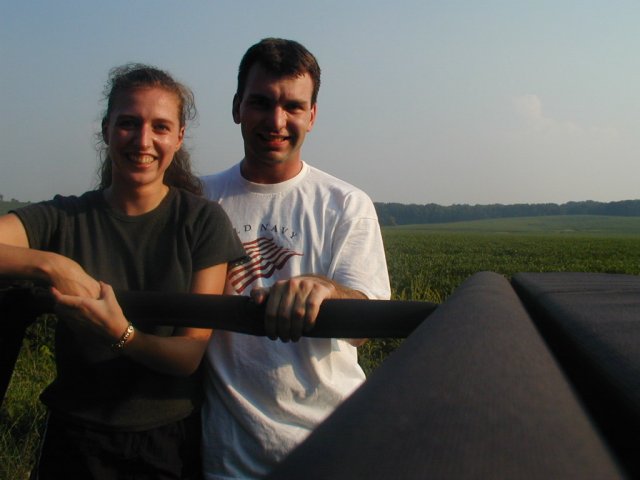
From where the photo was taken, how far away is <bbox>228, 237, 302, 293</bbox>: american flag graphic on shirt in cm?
215

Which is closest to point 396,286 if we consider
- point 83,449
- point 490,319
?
point 83,449

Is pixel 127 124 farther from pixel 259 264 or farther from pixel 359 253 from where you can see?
pixel 359 253

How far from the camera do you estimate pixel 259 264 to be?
Result: 2170 millimetres

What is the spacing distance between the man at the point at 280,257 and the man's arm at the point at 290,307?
40 cm

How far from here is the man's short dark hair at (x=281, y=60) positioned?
2402 millimetres

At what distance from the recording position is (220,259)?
6.52ft

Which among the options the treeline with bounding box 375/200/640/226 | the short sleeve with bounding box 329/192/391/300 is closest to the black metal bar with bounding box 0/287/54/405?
the short sleeve with bounding box 329/192/391/300

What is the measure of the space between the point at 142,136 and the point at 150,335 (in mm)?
635

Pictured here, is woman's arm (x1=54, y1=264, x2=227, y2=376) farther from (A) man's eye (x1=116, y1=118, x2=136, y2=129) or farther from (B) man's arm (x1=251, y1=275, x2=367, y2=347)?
(A) man's eye (x1=116, y1=118, x2=136, y2=129)

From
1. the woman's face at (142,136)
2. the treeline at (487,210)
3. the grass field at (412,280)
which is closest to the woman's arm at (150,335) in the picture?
the woman's face at (142,136)

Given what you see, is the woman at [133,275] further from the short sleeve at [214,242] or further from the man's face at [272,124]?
the man's face at [272,124]

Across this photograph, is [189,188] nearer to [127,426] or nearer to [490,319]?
[127,426]

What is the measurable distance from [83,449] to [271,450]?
513 millimetres

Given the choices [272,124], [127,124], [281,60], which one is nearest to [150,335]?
[127,124]
